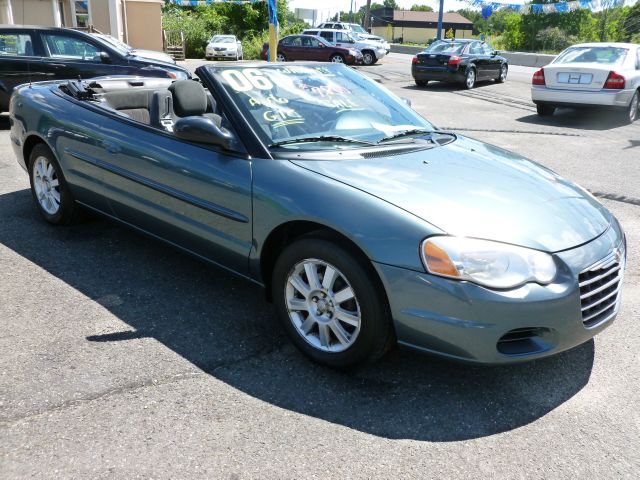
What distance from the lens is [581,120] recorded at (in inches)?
476

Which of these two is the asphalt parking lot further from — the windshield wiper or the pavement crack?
the windshield wiper

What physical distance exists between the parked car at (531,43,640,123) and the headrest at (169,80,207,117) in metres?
9.37

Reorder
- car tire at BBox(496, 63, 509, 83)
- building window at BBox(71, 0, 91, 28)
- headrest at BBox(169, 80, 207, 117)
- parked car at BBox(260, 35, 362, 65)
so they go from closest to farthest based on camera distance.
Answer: headrest at BBox(169, 80, 207, 117), car tire at BBox(496, 63, 509, 83), parked car at BBox(260, 35, 362, 65), building window at BBox(71, 0, 91, 28)

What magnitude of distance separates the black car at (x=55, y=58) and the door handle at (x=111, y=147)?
20.6ft

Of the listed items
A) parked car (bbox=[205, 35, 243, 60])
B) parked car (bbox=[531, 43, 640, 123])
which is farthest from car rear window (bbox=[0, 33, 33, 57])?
parked car (bbox=[205, 35, 243, 60])

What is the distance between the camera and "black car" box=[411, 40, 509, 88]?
16.9 m

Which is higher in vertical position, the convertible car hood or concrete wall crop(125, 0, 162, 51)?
concrete wall crop(125, 0, 162, 51)

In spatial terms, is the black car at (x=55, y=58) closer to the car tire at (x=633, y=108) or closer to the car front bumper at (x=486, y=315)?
the car tire at (x=633, y=108)

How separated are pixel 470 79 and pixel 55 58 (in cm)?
1130

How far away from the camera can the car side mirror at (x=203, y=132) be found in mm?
3396

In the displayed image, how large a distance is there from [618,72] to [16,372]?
439 inches

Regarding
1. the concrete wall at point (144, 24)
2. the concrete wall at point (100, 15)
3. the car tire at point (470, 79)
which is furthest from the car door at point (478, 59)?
the concrete wall at point (144, 24)

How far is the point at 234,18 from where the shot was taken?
1592 inches

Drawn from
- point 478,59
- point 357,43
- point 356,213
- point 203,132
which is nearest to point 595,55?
point 478,59
